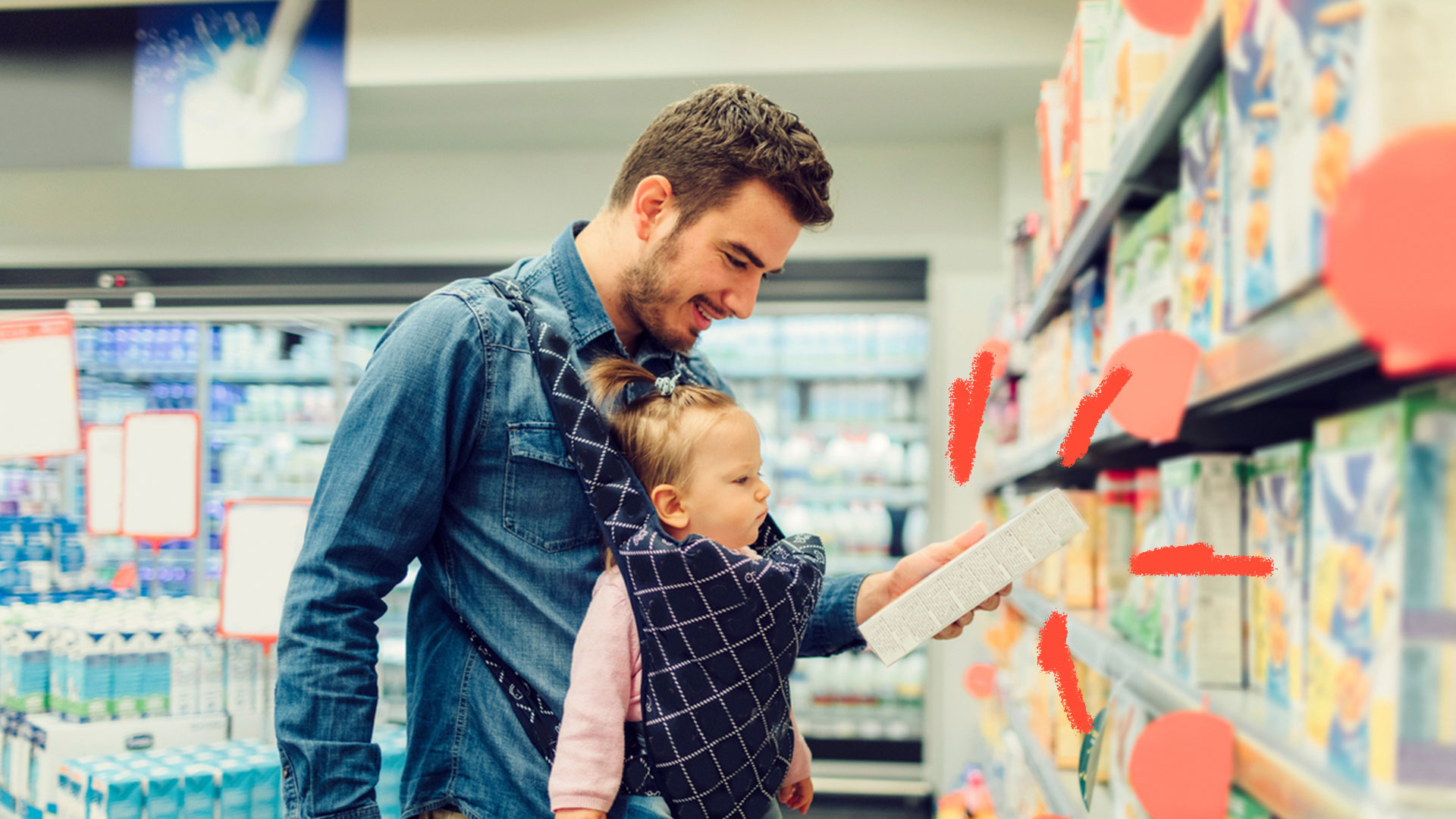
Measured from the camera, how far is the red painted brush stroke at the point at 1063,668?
1630 millimetres

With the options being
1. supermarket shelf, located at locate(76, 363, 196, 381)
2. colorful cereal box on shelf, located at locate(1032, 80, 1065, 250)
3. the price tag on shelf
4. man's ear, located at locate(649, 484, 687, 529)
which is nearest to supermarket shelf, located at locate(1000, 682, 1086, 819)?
man's ear, located at locate(649, 484, 687, 529)

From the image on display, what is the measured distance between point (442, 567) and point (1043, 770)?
1439 mm

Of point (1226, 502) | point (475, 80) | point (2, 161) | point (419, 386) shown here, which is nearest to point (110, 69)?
point (2, 161)

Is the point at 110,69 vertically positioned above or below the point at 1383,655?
above

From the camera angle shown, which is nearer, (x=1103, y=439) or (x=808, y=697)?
(x=1103, y=439)

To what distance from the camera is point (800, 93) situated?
4.63 meters

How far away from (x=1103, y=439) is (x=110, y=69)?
4572 mm

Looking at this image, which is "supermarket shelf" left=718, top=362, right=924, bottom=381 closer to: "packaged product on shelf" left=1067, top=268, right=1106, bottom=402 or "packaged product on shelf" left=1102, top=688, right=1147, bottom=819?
"packaged product on shelf" left=1067, top=268, right=1106, bottom=402

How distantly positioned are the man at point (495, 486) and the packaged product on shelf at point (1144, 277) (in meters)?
0.47

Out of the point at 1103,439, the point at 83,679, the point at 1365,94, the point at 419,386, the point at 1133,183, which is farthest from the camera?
the point at 83,679

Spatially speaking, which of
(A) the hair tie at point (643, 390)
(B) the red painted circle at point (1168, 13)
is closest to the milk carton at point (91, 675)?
(A) the hair tie at point (643, 390)

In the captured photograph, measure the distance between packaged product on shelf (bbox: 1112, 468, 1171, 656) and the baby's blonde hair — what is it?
682mm

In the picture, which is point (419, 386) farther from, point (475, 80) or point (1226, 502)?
point (475, 80)

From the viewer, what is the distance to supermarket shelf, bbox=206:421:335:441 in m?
4.83
